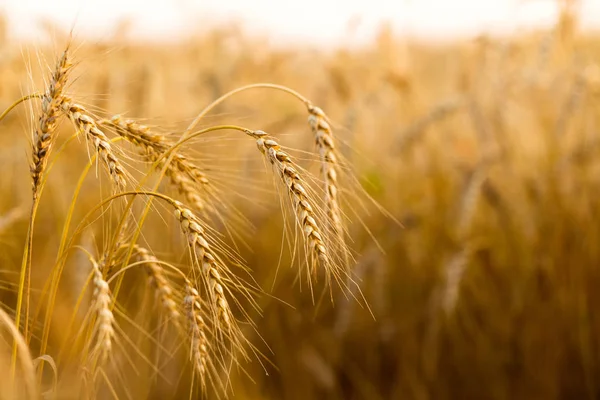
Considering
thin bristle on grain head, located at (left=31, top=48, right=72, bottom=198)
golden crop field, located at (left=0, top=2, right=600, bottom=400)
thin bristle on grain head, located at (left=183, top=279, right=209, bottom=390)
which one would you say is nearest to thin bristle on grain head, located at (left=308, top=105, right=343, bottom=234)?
thin bristle on grain head, located at (left=183, top=279, right=209, bottom=390)

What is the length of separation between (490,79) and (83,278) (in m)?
3.02

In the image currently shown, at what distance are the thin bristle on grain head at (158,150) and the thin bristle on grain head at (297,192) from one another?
15 centimetres

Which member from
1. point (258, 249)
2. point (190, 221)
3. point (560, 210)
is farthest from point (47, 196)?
point (190, 221)

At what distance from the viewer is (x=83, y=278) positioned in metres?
1.59

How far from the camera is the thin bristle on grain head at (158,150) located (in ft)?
3.32

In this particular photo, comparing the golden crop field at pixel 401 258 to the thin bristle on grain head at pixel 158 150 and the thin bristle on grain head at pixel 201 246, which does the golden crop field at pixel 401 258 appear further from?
the thin bristle on grain head at pixel 201 246

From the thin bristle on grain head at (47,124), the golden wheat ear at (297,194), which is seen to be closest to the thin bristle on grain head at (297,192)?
the golden wheat ear at (297,194)

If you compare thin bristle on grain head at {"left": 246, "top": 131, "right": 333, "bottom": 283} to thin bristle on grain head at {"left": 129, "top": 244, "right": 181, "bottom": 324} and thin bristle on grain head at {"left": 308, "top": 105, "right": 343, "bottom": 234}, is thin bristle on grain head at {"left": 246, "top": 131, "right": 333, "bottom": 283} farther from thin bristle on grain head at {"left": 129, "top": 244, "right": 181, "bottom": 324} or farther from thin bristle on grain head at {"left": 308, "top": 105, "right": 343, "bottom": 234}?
thin bristle on grain head at {"left": 129, "top": 244, "right": 181, "bottom": 324}

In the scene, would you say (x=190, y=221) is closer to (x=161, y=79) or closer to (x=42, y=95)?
(x=42, y=95)

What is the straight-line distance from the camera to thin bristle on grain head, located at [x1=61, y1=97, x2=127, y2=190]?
896mm

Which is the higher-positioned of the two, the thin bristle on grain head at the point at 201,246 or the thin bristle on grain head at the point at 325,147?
the thin bristle on grain head at the point at 325,147

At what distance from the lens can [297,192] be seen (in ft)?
3.09

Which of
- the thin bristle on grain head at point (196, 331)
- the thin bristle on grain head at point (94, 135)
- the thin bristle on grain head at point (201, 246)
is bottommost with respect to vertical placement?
the thin bristle on grain head at point (196, 331)

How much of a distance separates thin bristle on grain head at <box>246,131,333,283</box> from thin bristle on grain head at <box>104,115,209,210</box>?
0.15 m
